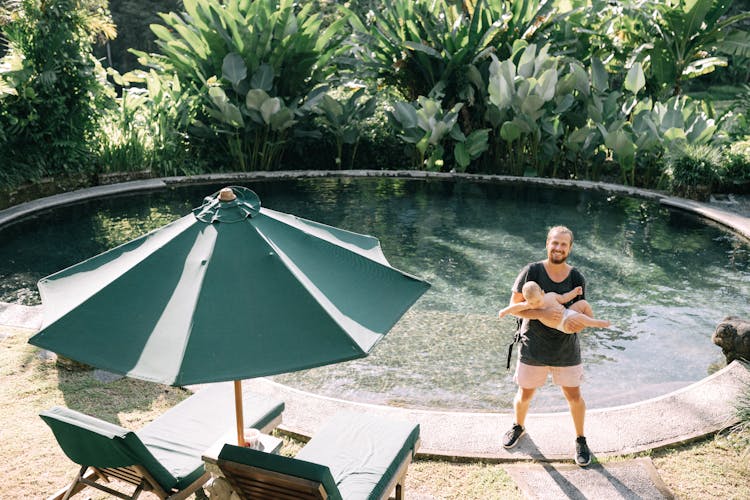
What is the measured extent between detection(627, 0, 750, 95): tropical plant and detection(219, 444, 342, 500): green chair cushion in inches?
566

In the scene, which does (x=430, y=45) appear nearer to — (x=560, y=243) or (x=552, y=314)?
(x=560, y=243)

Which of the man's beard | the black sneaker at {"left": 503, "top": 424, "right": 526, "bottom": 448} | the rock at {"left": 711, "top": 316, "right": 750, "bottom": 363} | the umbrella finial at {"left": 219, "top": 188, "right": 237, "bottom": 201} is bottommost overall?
the black sneaker at {"left": 503, "top": 424, "right": 526, "bottom": 448}

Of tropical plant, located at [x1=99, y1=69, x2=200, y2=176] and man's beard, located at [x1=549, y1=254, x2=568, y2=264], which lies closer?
man's beard, located at [x1=549, y1=254, x2=568, y2=264]

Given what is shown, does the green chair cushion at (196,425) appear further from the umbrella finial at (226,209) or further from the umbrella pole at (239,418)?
the umbrella finial at (226,209)

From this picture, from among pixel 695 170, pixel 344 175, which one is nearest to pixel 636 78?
pixel 695 170

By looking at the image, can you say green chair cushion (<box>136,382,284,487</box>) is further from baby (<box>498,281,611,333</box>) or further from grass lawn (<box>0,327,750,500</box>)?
baby (<box>498,281,611,333</box>)

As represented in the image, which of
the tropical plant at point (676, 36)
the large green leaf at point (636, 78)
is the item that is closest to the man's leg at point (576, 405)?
the large green leaf at point (636, 78)

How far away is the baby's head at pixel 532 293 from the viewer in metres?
4.16

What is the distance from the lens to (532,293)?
417 centimetres

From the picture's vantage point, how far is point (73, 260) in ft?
30.3

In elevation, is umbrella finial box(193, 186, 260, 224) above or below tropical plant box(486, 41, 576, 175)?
below

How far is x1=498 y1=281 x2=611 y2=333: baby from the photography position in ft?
13.6

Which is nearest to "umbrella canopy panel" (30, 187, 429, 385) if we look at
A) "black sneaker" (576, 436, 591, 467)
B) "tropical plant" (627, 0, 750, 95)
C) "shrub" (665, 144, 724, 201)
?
"black sneaker" (576, 436, 591, 467)

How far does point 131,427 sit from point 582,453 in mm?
3147
